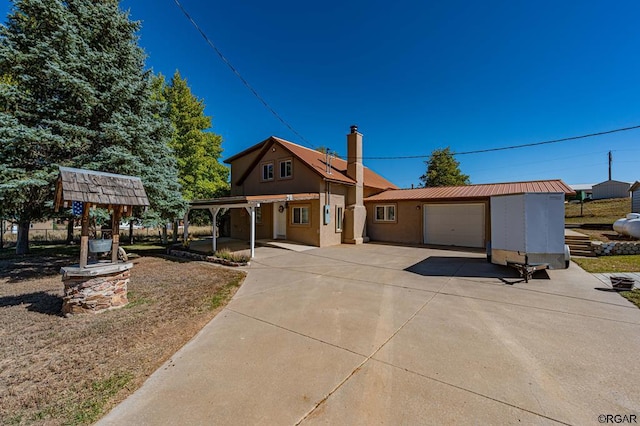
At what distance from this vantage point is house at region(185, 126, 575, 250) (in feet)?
47.3

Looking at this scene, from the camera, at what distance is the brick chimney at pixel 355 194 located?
53.2ft

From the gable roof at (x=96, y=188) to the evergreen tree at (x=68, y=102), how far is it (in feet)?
12.5

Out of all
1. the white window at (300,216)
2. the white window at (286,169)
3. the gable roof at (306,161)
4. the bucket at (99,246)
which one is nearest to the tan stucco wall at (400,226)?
the gable roof at (306,161)

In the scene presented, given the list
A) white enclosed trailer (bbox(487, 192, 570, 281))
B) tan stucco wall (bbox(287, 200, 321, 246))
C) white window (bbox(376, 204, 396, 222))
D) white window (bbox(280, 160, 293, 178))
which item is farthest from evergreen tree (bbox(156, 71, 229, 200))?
white enclosed trailer (bbox(487, 192, 570, 281))

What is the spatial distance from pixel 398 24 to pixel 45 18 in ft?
43.1

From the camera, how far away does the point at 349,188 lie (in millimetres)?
16891

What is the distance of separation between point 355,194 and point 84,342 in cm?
1412

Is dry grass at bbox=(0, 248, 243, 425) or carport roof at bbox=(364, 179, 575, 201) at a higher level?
carport roof at bbox=(364, 179, 575, 201)

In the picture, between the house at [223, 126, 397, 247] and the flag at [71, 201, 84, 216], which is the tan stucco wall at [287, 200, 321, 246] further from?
the flag at [71, 201, 84, 216]

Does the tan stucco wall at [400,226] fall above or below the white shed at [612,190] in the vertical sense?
below

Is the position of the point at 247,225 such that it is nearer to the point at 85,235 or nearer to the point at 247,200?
the point at 247,200

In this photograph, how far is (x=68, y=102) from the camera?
30.5ft

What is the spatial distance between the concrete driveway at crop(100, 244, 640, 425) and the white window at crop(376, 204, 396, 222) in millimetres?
10365

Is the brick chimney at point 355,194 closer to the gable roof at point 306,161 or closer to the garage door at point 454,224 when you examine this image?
the gable roof at point 306,161
